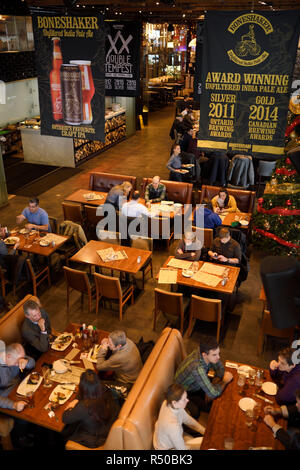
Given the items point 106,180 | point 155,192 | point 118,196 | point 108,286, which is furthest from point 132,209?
point 106,180

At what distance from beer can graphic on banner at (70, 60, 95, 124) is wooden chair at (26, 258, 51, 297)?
244cm

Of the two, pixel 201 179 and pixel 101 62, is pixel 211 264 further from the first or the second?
pixel 201 179

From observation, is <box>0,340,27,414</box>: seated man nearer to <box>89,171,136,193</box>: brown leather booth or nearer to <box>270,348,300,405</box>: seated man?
<box>270,348,300,405</box>: seated man

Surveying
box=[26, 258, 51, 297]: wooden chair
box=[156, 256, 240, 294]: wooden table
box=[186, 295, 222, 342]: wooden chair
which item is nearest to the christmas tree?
box=[156, 256, 240, 294]: wooden table

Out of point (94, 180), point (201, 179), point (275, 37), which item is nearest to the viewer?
point (275, 37)

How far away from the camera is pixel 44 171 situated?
12.5 meters

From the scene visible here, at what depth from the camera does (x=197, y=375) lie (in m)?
4.19

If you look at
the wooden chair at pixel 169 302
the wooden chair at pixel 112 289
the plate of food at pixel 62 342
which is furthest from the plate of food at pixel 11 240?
the wooden chair at pixel 169 302

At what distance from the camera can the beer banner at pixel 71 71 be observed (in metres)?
5.57

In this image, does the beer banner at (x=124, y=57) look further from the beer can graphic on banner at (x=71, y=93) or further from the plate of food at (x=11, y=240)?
the plate of food at (x=11, y=240)

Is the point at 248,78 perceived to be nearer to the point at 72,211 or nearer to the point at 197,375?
the point at 197,375

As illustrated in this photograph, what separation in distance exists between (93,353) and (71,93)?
3672 mm
